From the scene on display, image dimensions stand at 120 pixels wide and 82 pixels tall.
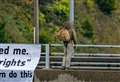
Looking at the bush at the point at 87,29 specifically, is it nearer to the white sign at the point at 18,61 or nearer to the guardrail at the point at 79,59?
the guardrail at the point at 79,59

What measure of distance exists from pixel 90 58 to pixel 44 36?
1118cm

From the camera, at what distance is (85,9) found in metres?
41.7

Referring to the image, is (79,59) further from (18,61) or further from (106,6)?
(106,6)

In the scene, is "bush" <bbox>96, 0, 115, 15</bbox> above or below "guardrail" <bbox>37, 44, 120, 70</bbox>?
above

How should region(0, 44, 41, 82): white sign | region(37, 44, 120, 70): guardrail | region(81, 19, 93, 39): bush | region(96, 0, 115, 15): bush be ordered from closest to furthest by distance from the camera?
region(0, 44, 41, 82): white sign
region(37, 44, 120, 70): guardrail
region(81, 19, 93, 39): bush
region(96, 0, 115, 15): bush

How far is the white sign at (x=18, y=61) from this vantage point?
13922 millimetres

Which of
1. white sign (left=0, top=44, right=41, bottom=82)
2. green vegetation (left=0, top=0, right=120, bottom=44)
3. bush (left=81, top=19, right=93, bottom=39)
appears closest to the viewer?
white sign (left=0, top=44, right=41, bottom=82)

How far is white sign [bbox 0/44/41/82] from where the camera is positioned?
1392 centimetres

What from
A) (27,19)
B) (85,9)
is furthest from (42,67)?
(85,9)

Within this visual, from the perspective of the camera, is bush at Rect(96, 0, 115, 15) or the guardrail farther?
bush at Rect(96, 0, 115, 15)

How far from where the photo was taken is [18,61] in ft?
46.5

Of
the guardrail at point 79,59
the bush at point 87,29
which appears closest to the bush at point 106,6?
the bush at point 87,29

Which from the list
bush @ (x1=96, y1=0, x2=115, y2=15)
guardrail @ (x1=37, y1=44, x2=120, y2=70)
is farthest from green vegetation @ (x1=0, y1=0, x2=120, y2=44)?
guardrail @ (x1=37, y1=44, x2=120, y2=70)

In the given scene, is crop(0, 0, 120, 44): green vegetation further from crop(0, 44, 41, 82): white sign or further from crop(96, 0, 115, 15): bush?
crop(0, 44, 41, 82): white sign
